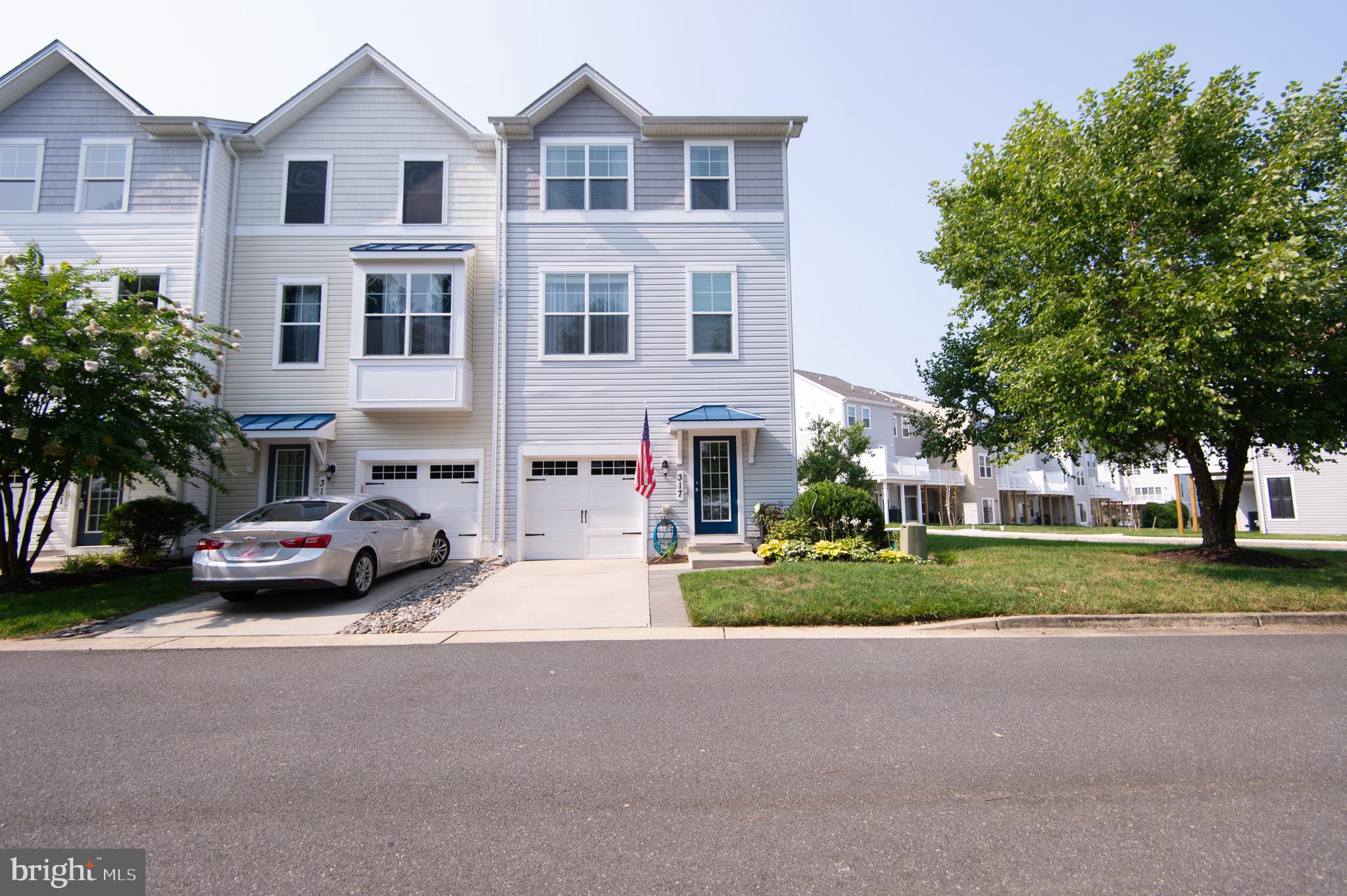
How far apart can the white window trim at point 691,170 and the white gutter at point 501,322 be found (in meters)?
3.95

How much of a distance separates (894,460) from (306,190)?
35.5 meters

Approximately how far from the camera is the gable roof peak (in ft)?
48.8

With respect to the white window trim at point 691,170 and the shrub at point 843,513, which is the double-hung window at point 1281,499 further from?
the white window trim at point 691,170

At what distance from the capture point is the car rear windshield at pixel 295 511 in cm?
957

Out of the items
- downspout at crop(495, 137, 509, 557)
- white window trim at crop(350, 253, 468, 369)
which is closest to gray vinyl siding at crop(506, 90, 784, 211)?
downspout at crop(495, 137, 509, 557)

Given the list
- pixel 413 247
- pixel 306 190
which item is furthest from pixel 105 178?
pixel 413 247

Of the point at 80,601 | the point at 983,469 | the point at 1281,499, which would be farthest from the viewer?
the point at 983,469

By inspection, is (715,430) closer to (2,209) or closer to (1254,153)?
(1254,153)

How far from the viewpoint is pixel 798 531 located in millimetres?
13242

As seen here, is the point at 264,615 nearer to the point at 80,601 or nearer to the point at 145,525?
the point at 80,601

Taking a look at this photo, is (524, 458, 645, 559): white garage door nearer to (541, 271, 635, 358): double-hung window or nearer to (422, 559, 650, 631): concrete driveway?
(422, 559, 650, 631): concrete driveway

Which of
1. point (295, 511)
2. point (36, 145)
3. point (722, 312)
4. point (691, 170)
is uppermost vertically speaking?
point (36, 145)

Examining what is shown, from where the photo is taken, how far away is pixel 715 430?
47.7 ft

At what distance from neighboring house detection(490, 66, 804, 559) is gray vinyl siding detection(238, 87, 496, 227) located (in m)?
1.10
